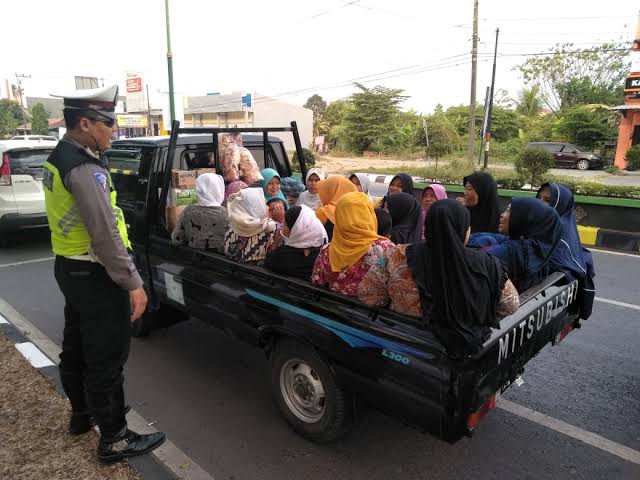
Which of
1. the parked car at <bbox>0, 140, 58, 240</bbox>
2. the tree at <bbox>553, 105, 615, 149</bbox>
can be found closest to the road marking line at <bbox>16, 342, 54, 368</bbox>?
the parked car at <bbox>0, 140, 58, 240</bbox>

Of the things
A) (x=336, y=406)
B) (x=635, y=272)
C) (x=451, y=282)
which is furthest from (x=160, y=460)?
(x=635, y=272)

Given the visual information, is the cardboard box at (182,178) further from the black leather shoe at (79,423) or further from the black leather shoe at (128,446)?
the black leather shoe at (128,446)

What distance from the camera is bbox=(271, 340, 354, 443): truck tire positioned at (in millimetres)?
2586

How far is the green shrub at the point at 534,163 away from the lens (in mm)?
11156

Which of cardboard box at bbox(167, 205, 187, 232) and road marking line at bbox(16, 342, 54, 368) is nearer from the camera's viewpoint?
road marking line at bbox(16, 342, 54, 368)

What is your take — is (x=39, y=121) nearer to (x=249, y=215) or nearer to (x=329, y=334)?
(x=249, y=215)

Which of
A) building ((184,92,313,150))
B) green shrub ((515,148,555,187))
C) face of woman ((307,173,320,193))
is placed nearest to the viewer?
face of woman ((307,173,320,193))

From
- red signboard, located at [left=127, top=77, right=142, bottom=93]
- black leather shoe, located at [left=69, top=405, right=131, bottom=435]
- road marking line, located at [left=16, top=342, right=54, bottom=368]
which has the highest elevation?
red signboard, located at [left=127, top=77, right=142, bottom=93]

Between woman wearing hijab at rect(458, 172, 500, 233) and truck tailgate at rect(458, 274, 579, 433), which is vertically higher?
woman wearing hijab at rect(458, 172, 500, 233)

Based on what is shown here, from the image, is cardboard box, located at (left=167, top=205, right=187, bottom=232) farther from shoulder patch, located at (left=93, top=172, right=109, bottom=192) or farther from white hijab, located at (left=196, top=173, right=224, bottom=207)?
shoulder patch, located at (left=93, top=172, right=109, bottom=192)

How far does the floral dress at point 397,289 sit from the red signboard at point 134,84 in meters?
49.9

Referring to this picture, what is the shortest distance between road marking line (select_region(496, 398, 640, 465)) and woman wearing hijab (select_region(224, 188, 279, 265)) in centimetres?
201

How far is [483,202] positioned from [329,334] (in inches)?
86.6

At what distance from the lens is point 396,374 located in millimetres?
2201
